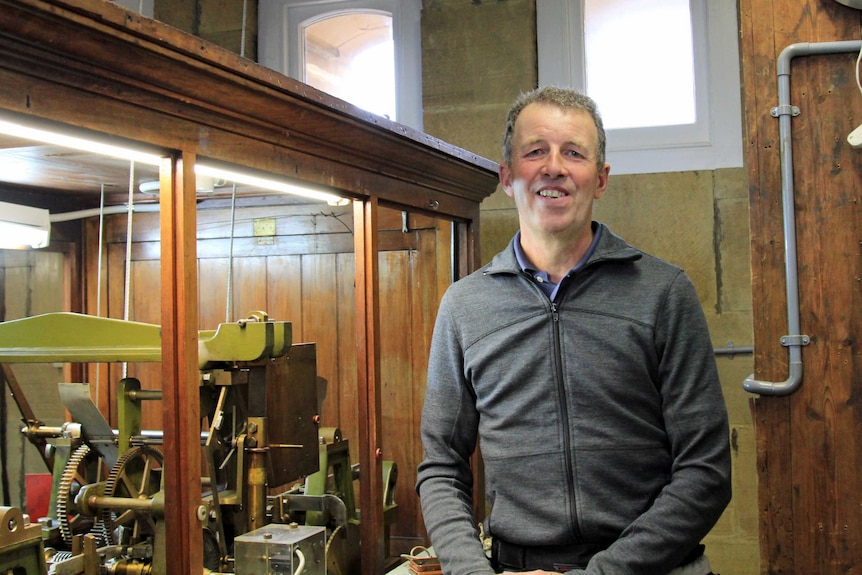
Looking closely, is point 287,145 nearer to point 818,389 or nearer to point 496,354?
point 496,354

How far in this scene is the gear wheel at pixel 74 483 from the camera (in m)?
2.47

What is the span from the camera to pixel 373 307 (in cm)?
284

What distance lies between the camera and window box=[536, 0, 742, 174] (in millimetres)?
3977

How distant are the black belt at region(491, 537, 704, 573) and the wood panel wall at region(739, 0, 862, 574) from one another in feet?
3.37

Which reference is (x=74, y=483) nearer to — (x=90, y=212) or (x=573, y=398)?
(x=90, y=212)

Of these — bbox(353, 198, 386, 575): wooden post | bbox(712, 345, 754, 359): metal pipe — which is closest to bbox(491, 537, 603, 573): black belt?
bbox(353, 198, 386, 575): wooden post

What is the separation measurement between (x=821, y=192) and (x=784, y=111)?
0.89 ft

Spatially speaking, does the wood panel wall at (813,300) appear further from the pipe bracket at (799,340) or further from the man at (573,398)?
the man at (573,398)

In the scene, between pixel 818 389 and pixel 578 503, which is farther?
pixel 818 389

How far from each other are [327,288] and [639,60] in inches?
76.2

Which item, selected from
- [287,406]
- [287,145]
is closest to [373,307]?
[287,406]

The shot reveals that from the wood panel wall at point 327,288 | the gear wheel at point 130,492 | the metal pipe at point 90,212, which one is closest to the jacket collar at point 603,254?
the gear wheel at point 130,492

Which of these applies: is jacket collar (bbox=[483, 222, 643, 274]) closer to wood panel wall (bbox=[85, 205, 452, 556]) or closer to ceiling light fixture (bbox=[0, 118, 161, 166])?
ceiling light fixture (bbox=[0, 118, 161, 166])

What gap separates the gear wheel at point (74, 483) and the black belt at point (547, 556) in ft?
4.71
